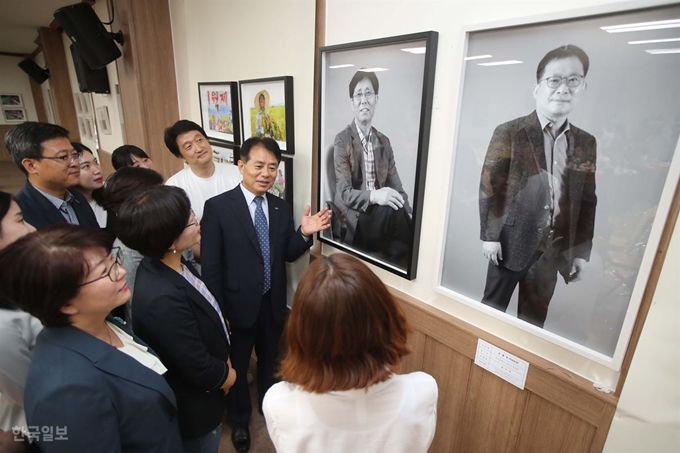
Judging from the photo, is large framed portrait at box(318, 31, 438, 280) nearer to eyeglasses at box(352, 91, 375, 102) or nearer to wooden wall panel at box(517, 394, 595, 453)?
eyeglasses at box(352, 91, 375, 102)

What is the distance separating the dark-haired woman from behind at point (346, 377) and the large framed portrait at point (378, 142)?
635 millimetres

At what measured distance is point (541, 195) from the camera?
3.05 ft

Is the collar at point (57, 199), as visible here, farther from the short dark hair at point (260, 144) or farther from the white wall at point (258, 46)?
the white wall at point (258, 46)

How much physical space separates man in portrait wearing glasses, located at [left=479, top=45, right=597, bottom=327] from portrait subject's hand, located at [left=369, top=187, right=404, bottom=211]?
0.34 meters

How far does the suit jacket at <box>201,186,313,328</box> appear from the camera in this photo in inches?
63.4

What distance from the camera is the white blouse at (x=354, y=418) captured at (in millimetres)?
713

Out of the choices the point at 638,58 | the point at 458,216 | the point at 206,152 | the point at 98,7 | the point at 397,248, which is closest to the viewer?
the point at 638,58

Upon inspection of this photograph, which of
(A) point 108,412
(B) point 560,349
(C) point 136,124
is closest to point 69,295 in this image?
(A) point 108,412

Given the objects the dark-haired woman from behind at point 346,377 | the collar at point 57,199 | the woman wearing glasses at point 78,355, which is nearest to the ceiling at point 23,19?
the collar at point 57,199

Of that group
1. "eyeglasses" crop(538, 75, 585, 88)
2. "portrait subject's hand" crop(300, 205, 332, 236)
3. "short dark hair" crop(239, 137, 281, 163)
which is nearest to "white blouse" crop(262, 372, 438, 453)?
"eyeglasses" crop(538, 75, 585, 88)

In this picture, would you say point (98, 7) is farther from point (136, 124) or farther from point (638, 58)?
point (638, 58)

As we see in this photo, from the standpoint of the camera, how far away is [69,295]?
31.0 inches

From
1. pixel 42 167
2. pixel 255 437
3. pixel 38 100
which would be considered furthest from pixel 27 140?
pixel 38 100

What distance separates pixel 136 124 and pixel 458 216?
9.58ft
